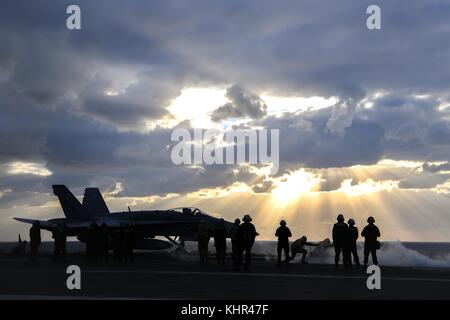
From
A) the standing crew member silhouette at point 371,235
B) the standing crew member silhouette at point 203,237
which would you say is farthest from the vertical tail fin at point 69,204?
the standing crew member silhouette at point 371,235

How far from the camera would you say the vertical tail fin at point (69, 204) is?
144 feet

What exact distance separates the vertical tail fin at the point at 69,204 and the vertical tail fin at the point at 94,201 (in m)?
2.50

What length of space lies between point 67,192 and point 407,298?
36245mm

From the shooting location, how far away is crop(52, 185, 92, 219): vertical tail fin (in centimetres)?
4394

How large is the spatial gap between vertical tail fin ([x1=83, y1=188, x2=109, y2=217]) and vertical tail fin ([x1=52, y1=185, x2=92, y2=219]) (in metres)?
2.50

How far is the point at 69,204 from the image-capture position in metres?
44.6

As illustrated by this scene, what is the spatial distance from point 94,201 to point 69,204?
364 cm

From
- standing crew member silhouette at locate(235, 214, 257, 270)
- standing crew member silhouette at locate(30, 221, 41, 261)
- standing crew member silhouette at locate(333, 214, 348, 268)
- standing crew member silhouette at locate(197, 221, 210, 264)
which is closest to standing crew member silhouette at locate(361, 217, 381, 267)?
standing crew member silhouette at locate(333, 214, 348, 268)

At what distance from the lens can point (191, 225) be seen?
114 ft

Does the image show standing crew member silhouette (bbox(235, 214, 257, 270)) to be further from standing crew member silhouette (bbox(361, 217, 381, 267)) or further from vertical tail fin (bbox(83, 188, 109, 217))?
vertical tail fin (bbox(83, 188, 109, 217))

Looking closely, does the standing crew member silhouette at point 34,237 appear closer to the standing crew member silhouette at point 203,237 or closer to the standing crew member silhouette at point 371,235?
the standing crew member silhouette at point 203,237

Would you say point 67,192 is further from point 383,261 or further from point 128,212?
point 383,261

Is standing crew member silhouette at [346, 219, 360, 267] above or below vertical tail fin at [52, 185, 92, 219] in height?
below
